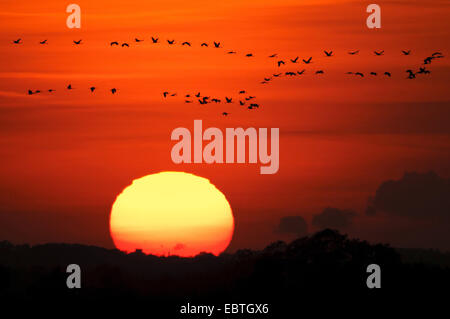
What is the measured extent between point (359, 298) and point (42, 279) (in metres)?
34.5

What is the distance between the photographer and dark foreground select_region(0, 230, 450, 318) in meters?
95.7

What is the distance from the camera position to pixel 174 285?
379 feet

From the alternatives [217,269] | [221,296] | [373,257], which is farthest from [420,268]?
[217,269]

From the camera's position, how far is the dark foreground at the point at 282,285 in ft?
314

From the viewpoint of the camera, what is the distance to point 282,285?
9869cm

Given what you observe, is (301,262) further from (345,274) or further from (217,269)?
(217,269)

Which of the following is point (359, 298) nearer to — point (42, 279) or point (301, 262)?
point (301, 262)

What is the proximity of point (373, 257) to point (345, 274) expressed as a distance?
3.72 m

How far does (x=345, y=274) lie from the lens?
98.4 metres
